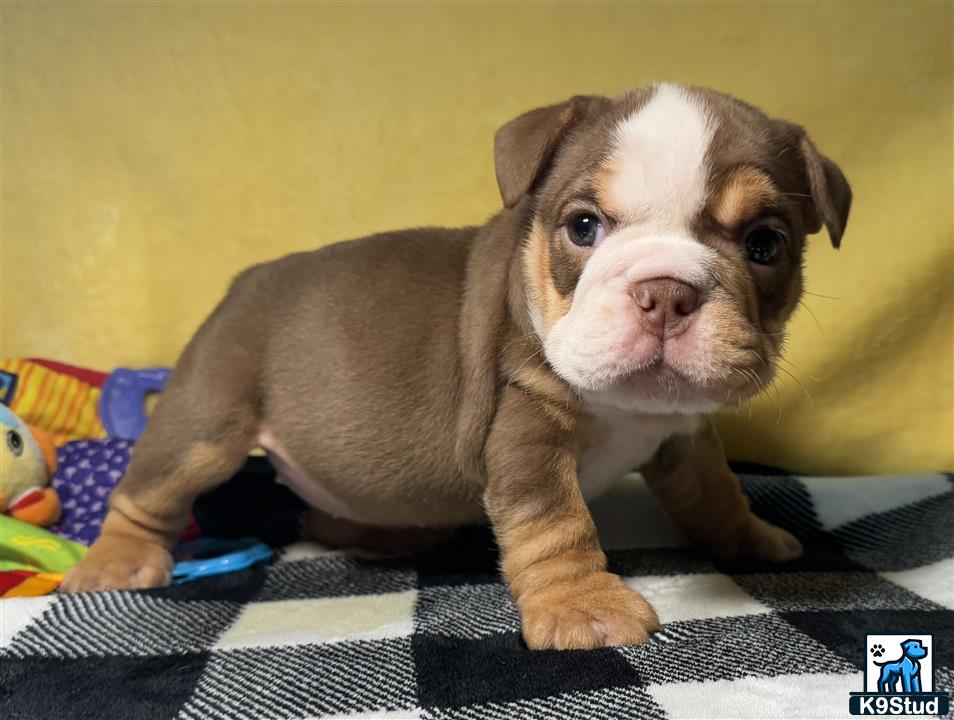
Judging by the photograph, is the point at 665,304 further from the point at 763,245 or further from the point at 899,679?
the point at 899,679

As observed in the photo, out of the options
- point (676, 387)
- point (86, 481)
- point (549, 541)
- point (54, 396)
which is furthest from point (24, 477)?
point (676, 387)

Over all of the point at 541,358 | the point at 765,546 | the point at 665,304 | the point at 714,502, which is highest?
the point at 665,304

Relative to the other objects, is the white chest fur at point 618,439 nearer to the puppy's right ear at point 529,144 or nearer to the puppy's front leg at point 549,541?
the puppy's front leg at point 549,541

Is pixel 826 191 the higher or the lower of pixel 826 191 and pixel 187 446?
the higher


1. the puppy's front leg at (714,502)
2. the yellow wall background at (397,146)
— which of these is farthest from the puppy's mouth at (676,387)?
the yellow wall background at (397,146)

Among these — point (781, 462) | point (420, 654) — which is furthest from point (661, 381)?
point (781, 462)

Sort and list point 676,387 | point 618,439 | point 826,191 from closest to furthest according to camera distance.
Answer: point 676,387
point 826,191
point 618,439

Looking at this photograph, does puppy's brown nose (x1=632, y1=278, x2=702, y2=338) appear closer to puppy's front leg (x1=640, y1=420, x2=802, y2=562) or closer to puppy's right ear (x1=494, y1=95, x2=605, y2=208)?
puppy's right ear (x1=494, y1=95, x2=605, y2=208)
